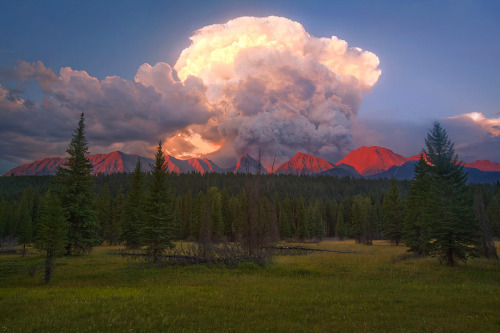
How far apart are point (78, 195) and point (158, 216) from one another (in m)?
12.1

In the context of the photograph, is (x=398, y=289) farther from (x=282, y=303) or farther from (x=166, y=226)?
(x=166, y=226)

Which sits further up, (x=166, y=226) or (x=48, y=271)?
(x=166, y=226)

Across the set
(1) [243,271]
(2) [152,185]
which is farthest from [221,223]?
(1) [243,271]

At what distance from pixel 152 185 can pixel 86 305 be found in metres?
21.0

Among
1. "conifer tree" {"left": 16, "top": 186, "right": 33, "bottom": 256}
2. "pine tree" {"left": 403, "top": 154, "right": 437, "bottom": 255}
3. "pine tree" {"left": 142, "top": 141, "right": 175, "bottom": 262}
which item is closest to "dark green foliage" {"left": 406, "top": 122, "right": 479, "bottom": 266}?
"pine tree" {"left": 403, "top": 154, "right": 437, "bottom": 255}

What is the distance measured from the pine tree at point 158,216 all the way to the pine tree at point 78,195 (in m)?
8.57

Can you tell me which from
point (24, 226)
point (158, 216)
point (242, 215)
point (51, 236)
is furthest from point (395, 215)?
point (24, 226)

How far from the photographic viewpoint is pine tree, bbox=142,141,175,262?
29547mm

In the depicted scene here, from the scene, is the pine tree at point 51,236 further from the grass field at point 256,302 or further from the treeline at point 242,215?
the treeline at point 242,215

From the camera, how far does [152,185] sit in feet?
105

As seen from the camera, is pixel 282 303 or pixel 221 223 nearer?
pixel 282 303

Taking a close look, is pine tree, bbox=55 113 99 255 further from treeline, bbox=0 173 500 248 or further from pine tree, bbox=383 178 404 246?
pine tree, bbox=383 178 404 246

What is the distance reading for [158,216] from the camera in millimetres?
30547

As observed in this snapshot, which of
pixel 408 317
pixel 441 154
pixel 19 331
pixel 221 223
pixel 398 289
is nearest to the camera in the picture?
pixel 19 331
